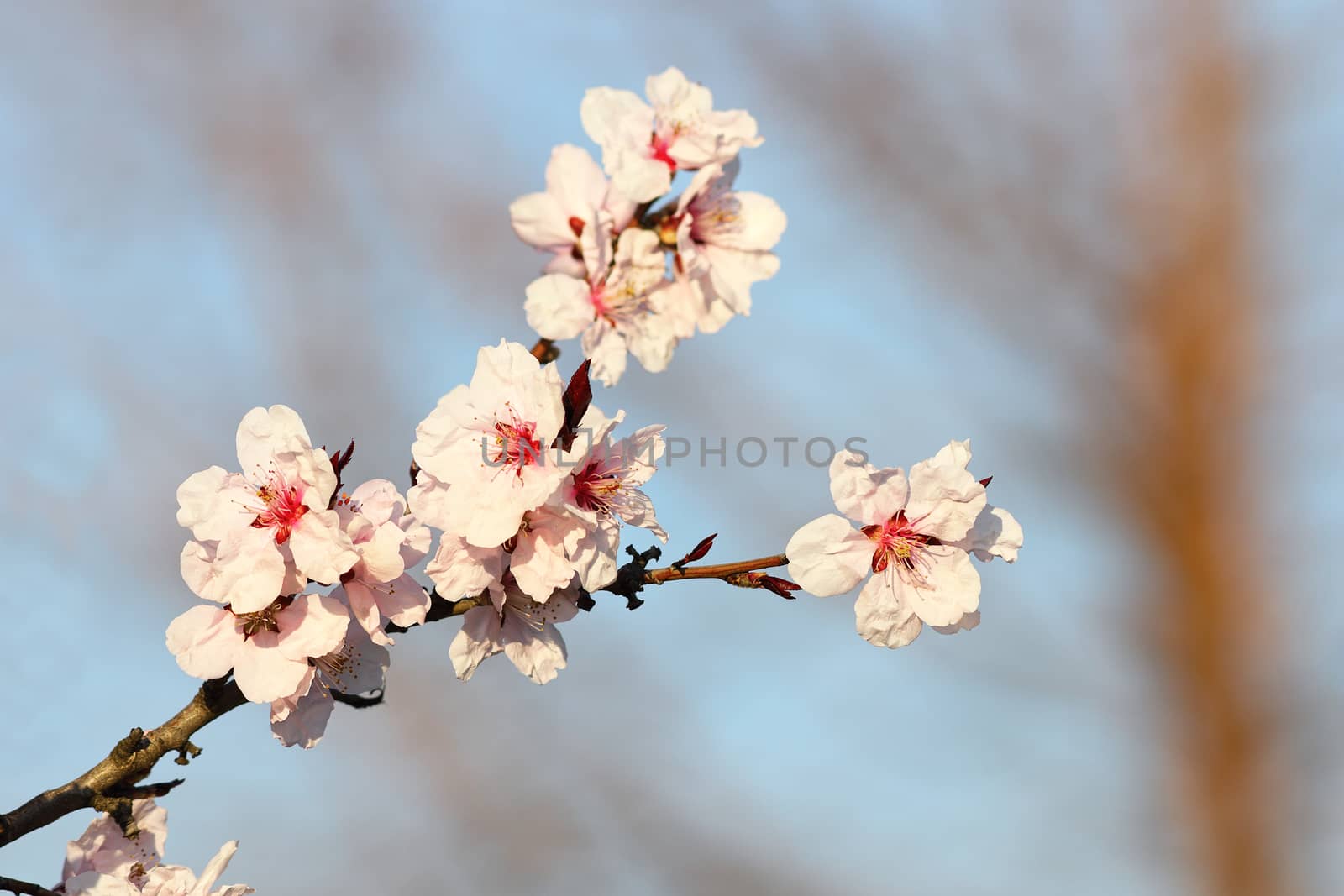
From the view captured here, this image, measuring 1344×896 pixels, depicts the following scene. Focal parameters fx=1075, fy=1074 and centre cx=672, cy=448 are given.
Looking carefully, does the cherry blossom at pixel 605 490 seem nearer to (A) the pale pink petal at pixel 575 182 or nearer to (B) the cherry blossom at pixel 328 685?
(B) the cherry blossom at pixel 328 685

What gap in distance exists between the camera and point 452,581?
1160 millimetres

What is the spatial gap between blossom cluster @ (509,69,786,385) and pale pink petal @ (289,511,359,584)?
2.05 feet

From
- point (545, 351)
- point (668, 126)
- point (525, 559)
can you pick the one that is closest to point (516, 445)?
point (525, 559)

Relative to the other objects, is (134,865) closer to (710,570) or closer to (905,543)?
(710,570)

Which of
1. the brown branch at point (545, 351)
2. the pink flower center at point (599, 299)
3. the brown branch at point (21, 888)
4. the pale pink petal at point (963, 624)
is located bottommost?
the brown branch at point (21, 888)

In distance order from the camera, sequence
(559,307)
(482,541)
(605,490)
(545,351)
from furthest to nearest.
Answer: (559,307), (545,351), (605,490), (482,541)

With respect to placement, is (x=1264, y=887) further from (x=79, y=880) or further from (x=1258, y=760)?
(x=79, y=880)

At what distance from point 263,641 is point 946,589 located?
2.54 ft

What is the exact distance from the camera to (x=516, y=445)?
1202 mm

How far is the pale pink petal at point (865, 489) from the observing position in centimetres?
122

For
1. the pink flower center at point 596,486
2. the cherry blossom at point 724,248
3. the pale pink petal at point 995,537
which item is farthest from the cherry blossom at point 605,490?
the cherry blossom at point 724,248

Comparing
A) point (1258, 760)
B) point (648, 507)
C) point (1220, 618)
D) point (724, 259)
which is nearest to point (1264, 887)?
point (1258, 760)

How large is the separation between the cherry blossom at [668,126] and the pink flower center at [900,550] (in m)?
0.71

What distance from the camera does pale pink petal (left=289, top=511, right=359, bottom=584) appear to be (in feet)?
3.71
